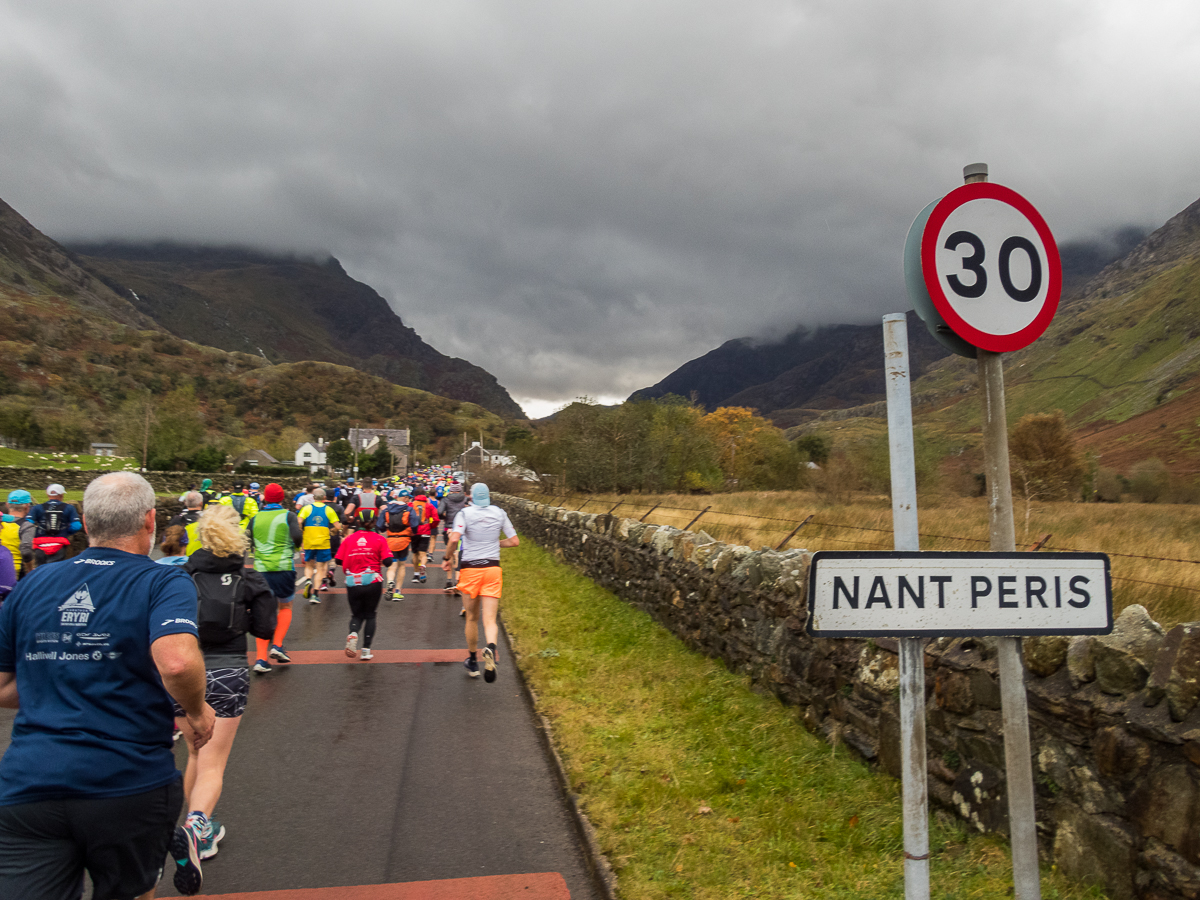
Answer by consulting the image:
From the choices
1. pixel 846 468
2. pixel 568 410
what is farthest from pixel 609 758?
pixel 568 410

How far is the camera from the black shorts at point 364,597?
8922 millimetres

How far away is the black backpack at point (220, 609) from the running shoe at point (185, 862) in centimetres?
135

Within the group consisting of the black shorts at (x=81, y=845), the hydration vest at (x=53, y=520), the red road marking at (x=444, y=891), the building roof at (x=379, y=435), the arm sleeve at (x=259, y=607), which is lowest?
the red road marking at (x=444, y=891)

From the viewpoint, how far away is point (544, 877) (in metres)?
4.12

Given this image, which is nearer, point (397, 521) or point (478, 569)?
point (478, 569)

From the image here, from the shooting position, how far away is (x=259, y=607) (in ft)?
16.4

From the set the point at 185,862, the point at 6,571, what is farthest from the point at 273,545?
the point at 185,862

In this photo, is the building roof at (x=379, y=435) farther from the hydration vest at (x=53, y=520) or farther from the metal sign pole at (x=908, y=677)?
the metal sign pole at (x=908, y=677)

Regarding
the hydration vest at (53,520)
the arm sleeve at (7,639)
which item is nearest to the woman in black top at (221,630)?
the arm sleeve at (7,639)

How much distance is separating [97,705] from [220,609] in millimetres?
2188

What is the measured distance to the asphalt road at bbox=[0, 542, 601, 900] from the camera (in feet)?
13.3

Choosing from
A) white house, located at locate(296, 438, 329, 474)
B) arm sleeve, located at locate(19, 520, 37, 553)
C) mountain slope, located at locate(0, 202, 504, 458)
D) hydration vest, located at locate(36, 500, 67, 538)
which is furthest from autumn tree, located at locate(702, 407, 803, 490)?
white house, located at locate(296, 438, 329, 474)

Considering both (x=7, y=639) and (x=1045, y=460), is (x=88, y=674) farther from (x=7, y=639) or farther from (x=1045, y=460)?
(x=1045, y=460)

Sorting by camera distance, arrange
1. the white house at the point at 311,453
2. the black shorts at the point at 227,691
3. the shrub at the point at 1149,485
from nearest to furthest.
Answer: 1. the black shorts at the point at 227,691
2. the shrub at the point at 1149,485
3. the white house at the point at 311,453
